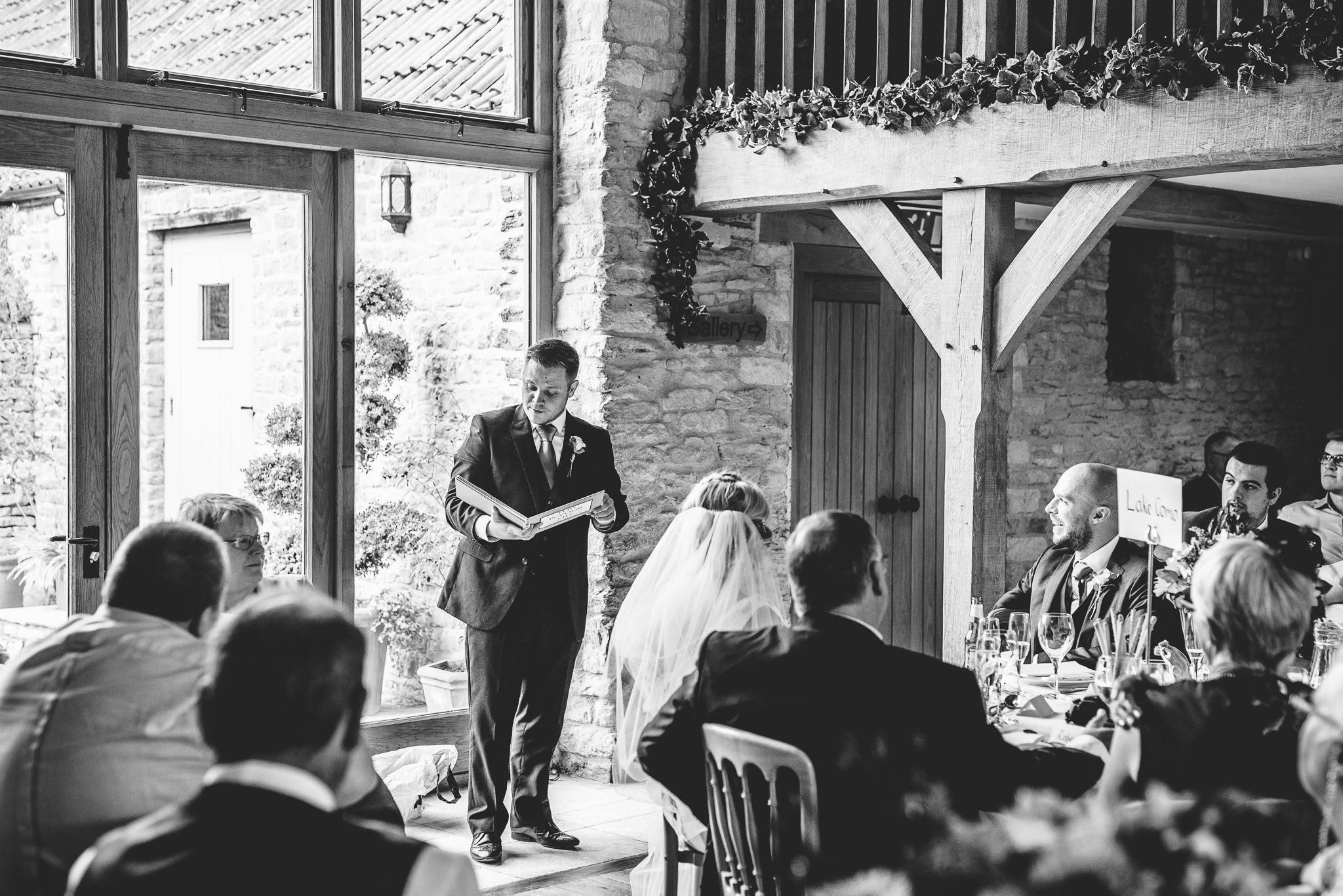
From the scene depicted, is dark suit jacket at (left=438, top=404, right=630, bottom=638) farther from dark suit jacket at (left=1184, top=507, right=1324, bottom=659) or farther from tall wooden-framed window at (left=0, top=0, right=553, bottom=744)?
dark suit jacket at (left=1184, top=507, right=1324, bottom=659)

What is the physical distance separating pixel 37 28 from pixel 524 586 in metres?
2.61

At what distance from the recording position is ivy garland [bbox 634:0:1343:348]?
4441 millimetres

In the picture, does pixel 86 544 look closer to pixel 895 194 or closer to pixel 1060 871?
pixel 895 194

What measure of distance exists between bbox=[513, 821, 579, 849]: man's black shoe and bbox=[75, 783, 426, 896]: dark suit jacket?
3766mm

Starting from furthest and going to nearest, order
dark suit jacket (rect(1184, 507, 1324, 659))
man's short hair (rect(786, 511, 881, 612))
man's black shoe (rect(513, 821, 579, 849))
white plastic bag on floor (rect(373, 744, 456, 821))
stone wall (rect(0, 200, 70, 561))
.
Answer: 1. white plastic bag on floor (rect(373, 744, 456, 821))
2. man's black shoe (rect(513, 821, 579, 849))
3. stone wall (rect(0, 200, 70, 561))
4. dark suit jacket (rect(1184, 507, 1324, 659))
5. man's short hair (rect(786, 511, 881, 612))

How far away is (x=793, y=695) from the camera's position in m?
2.91

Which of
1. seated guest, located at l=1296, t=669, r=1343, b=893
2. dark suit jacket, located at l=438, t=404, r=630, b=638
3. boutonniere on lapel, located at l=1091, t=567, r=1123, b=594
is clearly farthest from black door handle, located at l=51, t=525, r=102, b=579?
seated guest, located at l=1296, t=669, r=1343, b=893

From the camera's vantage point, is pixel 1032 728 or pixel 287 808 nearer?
pixel 287 808

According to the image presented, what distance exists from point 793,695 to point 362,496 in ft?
12.0

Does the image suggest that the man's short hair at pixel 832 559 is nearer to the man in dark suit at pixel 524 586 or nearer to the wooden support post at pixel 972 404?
the man in dark suit at pixel 524 586

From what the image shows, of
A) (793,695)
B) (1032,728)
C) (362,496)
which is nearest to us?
(793,695)

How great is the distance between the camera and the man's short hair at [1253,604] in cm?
264

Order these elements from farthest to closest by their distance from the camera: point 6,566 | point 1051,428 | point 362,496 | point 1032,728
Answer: point 1051,428 → point 362,496 → point 6,566 → point 1032,728

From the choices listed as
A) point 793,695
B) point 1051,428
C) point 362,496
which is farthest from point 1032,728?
point 1051,428
